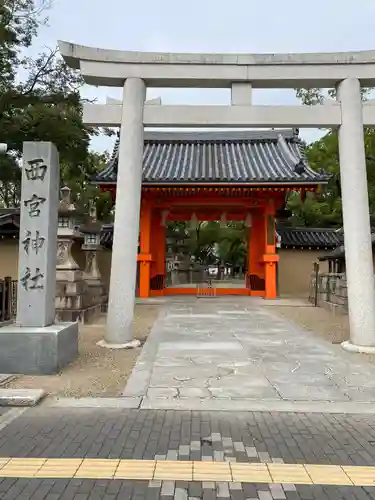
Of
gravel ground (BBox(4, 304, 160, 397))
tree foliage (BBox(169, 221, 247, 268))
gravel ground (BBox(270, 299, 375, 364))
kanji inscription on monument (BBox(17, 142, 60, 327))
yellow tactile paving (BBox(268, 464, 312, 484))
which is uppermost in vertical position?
tree foliage (BBox(169, 221, 247, 268))

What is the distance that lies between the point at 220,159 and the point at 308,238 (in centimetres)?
608

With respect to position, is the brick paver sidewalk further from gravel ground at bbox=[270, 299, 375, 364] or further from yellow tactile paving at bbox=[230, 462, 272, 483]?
gravel ground at bbox=[270, 299, 375, 364]

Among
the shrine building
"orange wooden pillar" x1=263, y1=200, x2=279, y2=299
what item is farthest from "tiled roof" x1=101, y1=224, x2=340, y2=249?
"orange wooden pillar" x1=263, y1=200, x2=279, y2=299

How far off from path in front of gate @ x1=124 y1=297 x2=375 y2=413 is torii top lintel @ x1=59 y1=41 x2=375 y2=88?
5.11m

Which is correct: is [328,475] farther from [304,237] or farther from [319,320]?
[304,237]

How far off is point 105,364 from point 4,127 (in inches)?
441

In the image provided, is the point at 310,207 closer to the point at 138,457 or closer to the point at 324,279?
the point at 324,279

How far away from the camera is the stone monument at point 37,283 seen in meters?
5.74

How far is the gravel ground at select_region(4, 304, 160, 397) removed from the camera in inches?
200

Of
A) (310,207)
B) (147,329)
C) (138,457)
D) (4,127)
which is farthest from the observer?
(310,207)

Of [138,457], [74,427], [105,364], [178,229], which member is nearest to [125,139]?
[105,364]

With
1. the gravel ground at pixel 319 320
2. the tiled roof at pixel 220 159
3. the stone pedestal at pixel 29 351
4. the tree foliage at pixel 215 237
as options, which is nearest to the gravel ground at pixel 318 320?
the gravel ground at pixel 319 320

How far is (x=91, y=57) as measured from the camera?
7.74m

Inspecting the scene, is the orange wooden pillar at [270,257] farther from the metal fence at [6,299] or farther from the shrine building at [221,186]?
the metal fence at [6,299]
